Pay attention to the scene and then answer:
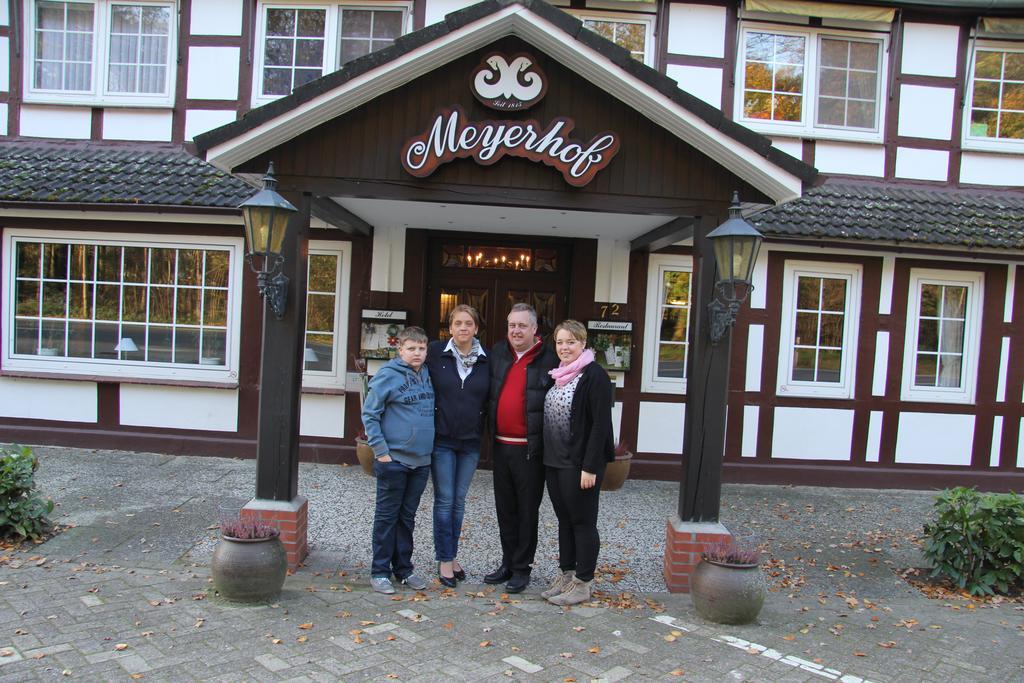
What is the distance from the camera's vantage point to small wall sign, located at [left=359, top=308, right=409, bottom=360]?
773 centimetres

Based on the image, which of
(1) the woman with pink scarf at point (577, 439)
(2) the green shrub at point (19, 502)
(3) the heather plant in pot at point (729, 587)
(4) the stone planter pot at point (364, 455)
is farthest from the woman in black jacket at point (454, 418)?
(2) the green shrub at point (19, 502)

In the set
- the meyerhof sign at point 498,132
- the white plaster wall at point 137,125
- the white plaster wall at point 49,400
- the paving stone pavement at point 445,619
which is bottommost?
the paving stone pavement at point 445,619

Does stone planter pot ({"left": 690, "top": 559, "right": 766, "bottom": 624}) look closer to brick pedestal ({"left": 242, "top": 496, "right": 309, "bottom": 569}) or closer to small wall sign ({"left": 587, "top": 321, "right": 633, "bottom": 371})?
brick pedestal ({"left": 242, "top": 496, "right": 309, "bottom": 569})

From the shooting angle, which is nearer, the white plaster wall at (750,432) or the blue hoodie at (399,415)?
the blue hoodie at (399,415)

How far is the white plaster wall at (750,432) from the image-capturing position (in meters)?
7.95

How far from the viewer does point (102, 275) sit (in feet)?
26.6

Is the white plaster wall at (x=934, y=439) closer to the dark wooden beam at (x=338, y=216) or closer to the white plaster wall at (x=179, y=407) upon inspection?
the dark wooden beam at (x=338, y=216)

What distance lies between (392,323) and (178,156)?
10.3ft

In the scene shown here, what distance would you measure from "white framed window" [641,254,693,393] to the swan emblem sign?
3372 mm

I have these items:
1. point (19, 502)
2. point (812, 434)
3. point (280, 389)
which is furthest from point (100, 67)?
point (812, 434)

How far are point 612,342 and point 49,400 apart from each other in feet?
20.5

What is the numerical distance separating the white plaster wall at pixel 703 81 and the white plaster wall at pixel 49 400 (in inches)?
291

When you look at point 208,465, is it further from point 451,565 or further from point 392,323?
point 451,565

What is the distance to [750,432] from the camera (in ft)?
26.1
